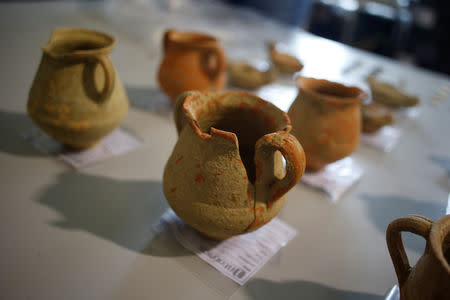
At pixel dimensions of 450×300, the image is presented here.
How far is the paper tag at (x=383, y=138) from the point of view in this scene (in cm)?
142

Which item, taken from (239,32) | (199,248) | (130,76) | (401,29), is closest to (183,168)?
(199,248)

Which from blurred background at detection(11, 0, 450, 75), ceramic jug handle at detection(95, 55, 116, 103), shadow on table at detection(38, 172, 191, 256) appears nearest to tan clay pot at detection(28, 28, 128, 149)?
ceramic jug handle at detection(95, 55, 116, 103)

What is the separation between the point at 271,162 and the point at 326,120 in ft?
1.23

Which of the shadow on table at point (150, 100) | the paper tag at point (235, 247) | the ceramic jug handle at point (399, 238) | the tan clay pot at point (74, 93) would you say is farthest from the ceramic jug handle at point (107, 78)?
the ceramic jug handle at point (399, 238)

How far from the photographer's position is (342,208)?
108cm

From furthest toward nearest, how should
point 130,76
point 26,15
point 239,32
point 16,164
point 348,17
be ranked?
point 348,17 → point 239,32 → point 26,15 → point 130,76 → point 16,164

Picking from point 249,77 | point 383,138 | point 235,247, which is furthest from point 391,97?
point 235,247

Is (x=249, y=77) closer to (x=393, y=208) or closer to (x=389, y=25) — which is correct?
(x=393, y=208)

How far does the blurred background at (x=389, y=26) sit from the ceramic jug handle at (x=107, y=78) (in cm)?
238

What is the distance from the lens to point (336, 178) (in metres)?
1.19

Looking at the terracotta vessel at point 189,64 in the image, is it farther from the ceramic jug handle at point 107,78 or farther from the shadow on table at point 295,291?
the shadow on table at point 295,291

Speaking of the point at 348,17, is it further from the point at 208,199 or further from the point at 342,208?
the point at 208,199

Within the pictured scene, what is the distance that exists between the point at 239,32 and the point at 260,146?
5.89ft

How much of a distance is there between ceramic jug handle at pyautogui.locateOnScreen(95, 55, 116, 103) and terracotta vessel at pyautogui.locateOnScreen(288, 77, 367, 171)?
0.52 meters
